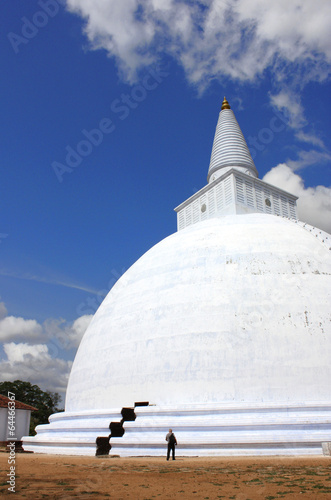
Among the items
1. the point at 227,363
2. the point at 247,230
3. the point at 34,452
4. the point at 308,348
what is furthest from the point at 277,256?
the point at 34,452

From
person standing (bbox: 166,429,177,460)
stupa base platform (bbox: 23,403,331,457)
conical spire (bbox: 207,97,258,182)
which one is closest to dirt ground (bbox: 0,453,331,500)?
person standing (bbox: 166,429,177,460)

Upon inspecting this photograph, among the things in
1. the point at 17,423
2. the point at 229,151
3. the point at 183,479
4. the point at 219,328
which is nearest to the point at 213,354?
the point at 219,328

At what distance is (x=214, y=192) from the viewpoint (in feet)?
58.4

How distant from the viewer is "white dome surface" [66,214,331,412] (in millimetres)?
9930

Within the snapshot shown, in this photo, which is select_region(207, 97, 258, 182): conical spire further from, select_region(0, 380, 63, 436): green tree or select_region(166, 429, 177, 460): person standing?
select_region(0, 380, 63, 436): green tree

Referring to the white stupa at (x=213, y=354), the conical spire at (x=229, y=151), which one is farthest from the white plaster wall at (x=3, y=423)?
the conical spire at (x=229, y=151)

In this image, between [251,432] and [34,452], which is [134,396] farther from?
[34,452]

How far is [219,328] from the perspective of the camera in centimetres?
1072

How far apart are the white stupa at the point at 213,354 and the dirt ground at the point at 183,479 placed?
104cm

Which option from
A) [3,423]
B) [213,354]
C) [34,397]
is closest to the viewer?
[213,354]

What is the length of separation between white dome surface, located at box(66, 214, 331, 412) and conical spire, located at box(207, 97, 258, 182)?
599 cm

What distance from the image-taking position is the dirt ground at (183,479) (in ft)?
17.0

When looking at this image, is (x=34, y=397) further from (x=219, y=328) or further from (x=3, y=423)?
(x=219, y=328)

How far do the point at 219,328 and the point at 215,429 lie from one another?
251 cm
